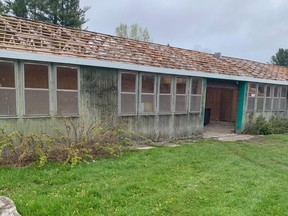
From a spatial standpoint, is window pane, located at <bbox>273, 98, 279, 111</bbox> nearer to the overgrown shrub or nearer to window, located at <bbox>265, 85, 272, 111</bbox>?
window, located at <bbox>265, 85, 272, 111</bbox>

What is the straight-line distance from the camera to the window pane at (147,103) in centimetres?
993

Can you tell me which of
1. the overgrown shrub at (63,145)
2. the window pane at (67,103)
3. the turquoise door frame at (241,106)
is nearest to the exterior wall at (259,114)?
the turquoise door frame at (241,106)

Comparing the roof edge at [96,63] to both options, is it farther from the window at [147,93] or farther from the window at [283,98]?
the window at [283,98]

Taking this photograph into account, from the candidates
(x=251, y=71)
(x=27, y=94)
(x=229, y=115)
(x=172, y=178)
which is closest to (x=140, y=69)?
(x=27, y=94)

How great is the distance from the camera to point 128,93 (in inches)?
374

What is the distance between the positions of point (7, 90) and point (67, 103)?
1632mm

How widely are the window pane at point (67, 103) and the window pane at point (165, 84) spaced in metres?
3.50

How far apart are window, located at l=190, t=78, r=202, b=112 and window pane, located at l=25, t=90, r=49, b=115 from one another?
19.9ft

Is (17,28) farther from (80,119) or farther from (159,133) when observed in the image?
(159,133)

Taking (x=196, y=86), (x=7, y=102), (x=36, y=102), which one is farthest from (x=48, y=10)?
Result: (x=7, y=102)

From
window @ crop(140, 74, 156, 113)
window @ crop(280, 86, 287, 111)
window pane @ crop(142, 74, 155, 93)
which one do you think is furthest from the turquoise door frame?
window pane @ crop(142, 74, 155, 93)

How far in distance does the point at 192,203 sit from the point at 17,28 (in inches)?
277

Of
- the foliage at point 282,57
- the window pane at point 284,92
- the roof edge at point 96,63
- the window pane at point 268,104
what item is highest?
the foliage at point 282,57

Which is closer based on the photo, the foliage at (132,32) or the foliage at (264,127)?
the foliage at (264,127)
